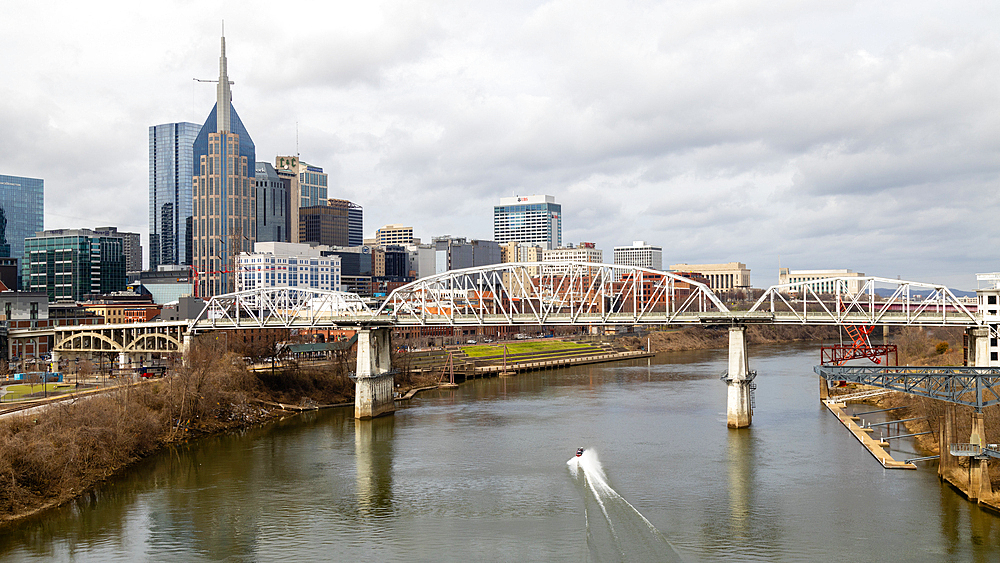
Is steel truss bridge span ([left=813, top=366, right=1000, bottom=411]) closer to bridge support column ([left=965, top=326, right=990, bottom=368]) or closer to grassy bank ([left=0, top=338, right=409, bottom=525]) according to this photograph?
bridge support column ([left=965, top=326, right=990, bottom=368])

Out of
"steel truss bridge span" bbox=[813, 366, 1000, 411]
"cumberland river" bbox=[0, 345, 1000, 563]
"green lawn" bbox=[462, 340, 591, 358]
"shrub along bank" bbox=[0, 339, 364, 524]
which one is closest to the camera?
"cumberland river" bbox=[0, 345, 1000, 563]

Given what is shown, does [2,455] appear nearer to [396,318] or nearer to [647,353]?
[396,318]

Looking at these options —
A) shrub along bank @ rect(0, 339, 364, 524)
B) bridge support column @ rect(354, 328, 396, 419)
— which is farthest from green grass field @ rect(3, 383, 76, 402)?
bridge support column @ rect(354, 328, 396, 419)

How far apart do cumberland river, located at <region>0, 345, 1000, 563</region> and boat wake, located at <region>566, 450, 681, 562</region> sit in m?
0.13

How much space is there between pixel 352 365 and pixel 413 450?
132 ft

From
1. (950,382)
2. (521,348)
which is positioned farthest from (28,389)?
(521,348)

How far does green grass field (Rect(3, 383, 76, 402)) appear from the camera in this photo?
235 feet

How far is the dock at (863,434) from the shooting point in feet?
172

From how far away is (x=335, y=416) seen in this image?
3201 inches

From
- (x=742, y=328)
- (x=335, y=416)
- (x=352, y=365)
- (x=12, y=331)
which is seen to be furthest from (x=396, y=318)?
(x=12, y=331)

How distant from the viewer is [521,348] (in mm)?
145000

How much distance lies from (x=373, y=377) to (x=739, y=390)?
31.9 metres

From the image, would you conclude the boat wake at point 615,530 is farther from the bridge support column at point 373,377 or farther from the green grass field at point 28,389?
the green grass field at point 28,389

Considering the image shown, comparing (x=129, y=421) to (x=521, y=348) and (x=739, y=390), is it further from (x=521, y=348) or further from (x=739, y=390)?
(x=521, y=348)
